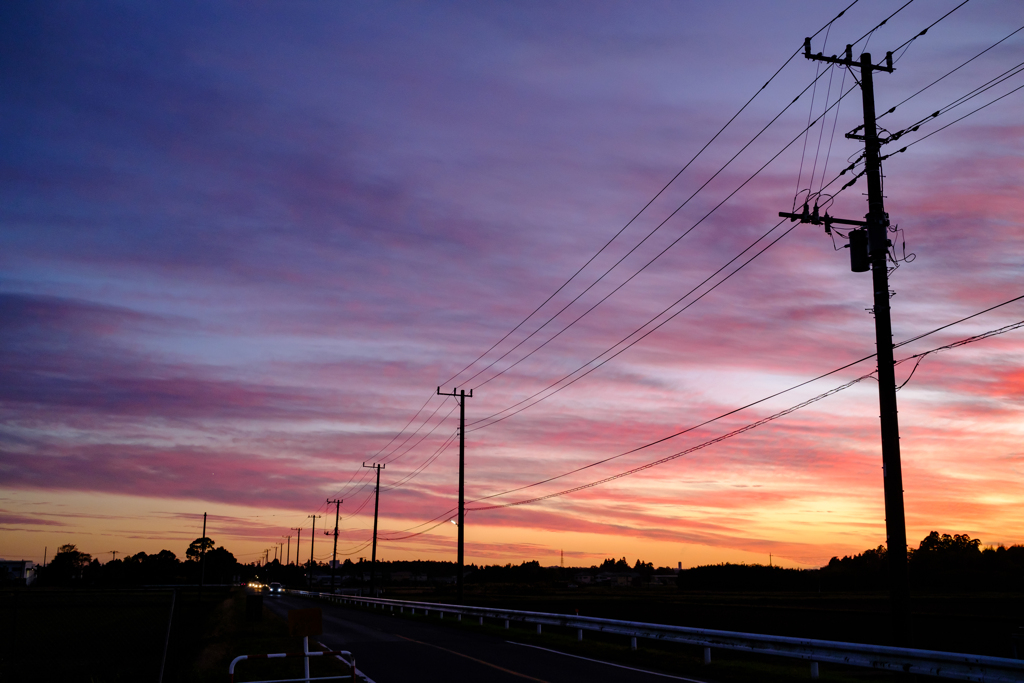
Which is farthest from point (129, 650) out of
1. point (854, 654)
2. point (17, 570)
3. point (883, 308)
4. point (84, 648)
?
point (17, 570)

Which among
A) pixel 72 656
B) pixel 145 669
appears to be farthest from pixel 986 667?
pixel 72 656

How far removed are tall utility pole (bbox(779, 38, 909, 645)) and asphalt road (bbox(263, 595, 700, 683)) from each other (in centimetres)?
484

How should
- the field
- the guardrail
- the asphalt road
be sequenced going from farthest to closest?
the field, the asphalt road, the guardrail

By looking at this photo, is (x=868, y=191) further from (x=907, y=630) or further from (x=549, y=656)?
(x=549, y=656)

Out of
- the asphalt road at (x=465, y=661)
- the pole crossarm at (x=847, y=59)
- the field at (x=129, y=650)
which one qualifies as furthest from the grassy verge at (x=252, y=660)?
the pole crossarm at (x=847, y=59)

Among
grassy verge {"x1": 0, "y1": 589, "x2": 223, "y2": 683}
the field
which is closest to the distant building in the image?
grassy verge {"x1": 0, "y1": 589, "x2": 223, "y2": 683}

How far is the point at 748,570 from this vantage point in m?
173

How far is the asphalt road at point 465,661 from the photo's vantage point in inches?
670

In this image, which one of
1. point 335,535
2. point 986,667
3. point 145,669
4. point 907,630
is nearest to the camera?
point 986,667

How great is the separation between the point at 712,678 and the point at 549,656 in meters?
6.40

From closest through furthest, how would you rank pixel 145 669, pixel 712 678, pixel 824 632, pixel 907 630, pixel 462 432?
pixel 907 630, pixel 712 678, pixel 145 669, pixel 824 632, pixel 462 432

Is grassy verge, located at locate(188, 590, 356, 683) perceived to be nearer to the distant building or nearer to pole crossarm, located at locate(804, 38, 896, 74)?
pole crossarm, located at locate(804, 38, 896, 74)

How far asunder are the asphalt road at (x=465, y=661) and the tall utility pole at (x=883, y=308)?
15.9 feet

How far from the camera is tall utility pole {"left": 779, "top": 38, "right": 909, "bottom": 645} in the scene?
15094mm
